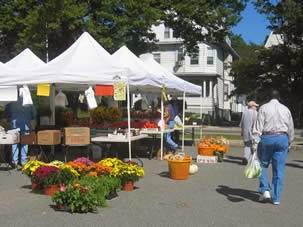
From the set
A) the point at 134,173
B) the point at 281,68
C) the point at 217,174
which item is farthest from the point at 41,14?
the point at 134,173

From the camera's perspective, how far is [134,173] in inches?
440

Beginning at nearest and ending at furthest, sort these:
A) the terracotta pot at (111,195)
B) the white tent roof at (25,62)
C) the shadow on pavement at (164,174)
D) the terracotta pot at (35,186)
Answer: the terracotta pot at (111,195), the terracotta pot at (35,186), the shadow on pavement at (164,174), the white tent roof at (25,62)

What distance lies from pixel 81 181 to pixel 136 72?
6200 millimetres

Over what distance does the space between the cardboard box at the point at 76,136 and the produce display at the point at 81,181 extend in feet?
11.3

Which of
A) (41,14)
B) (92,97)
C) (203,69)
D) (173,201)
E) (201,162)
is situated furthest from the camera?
(203,69)

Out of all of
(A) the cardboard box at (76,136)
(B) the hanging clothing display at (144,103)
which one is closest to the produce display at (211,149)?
(A) the cardboard box at (76,136)

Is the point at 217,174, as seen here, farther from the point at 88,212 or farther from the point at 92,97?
the point at 88,212

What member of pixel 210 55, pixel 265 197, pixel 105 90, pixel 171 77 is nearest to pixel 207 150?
pixel 171 77

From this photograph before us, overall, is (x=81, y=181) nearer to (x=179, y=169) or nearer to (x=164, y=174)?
(x=179, y=169)

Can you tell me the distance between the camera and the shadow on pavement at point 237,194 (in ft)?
35.0

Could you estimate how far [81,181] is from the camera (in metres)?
9.83

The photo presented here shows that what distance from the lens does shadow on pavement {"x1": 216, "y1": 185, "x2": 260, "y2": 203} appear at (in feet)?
35.0

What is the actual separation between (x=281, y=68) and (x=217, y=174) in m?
31.1

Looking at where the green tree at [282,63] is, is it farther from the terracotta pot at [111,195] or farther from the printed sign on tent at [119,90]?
the terracotta pot at [111,195]
